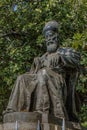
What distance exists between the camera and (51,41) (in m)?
10.7

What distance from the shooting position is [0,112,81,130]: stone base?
359 inches

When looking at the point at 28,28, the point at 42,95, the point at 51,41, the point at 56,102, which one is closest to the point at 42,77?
the point at 42,95

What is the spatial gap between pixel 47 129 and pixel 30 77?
1.30 metres

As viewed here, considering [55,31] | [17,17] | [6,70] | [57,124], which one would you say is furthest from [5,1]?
[57,124]

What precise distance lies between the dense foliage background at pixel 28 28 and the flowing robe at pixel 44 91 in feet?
22.8

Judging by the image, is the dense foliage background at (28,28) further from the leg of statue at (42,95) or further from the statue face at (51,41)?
the leg of statue at (42,95)

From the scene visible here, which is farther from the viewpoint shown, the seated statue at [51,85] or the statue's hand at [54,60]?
the statue's hand at [54,60]

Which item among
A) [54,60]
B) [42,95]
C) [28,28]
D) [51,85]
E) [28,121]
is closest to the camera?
[28,121]

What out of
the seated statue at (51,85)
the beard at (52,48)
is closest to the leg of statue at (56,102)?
the seated statue at (51,85)

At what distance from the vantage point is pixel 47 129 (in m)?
9.16

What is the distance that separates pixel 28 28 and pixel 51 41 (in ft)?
24.5

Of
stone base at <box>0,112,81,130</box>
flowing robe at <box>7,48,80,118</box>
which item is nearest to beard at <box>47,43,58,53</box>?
flowing robe at <box>7,48,80,118</box>

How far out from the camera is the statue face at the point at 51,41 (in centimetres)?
1066

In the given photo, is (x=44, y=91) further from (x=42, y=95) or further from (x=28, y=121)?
(x=28, y=121)
